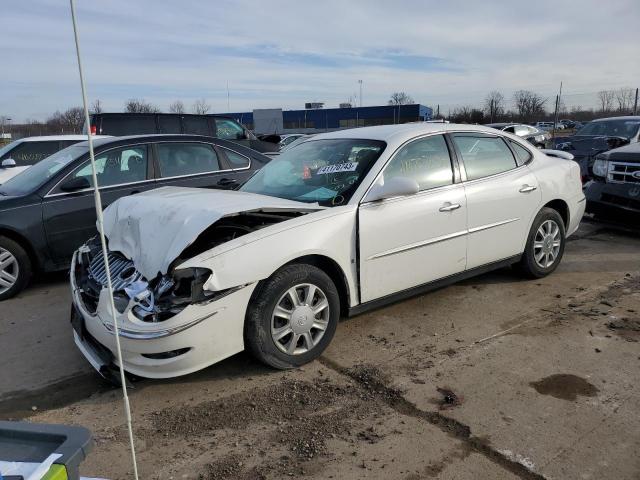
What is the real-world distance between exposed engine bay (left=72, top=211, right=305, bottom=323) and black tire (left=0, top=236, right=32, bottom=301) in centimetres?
163

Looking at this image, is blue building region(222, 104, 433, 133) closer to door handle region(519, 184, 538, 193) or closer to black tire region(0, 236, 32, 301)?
door handle region(519, 184, 538, 193)

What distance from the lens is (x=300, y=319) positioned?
3.46 metres

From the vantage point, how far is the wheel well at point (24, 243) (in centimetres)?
520

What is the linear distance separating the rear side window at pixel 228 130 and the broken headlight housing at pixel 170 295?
370 inches

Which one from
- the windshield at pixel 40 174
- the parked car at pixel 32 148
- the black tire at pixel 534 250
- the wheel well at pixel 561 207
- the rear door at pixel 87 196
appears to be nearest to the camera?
the black tire at pixel 534 250

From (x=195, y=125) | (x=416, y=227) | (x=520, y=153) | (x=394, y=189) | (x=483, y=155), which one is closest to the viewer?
(x=394, y=189)

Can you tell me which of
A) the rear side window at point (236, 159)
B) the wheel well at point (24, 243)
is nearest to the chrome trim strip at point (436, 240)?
the rear side window at point (236, 159)

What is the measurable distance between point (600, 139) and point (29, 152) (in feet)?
36.7

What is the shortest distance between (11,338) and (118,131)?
786cm

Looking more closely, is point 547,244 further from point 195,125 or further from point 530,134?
point 530,134

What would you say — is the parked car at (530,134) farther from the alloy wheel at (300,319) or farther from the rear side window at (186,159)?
the alloy wheel at (300,319)

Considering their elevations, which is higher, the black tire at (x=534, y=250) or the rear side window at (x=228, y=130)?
the rear side window at (x=228, y=130)

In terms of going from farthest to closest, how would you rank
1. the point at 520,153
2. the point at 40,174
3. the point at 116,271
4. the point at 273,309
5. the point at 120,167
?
the point at 120,167 < the point at 40,174 < the point at 520,153 < the point at 116,271 < the point at 273,309

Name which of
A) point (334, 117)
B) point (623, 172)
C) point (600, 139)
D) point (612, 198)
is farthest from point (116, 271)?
point (334, 117)
